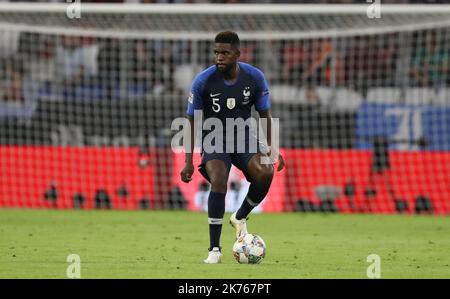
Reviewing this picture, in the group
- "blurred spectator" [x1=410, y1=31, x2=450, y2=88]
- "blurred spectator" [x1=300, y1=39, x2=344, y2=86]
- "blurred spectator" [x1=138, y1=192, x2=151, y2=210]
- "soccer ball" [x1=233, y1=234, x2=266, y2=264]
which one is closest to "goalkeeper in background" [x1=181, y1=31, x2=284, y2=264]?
"soccer ball" [x1=233, y1=234, x2=266, y2=264]

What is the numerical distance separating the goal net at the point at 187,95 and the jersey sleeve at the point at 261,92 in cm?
725

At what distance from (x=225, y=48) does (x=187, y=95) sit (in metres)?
11.7

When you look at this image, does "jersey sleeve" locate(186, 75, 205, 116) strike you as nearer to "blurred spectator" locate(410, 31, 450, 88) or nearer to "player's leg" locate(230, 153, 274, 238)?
"player's leg" locate(230, 153, 274, 238)

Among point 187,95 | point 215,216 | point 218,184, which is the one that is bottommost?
point 215,216

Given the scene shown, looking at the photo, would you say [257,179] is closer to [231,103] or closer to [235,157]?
→ [235,157]

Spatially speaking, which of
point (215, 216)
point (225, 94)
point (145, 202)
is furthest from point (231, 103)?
point (145, 202)

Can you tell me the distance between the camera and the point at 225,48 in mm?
10625

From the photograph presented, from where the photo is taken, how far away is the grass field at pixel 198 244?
9750 mm

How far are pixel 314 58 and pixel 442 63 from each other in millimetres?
2852

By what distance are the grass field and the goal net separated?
0.95 m

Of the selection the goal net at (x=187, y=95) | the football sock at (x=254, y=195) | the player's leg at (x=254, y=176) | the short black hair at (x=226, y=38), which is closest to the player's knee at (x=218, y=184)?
the player's leg at (x=254, y=176)

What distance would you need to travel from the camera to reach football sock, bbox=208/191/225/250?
34.9ft
